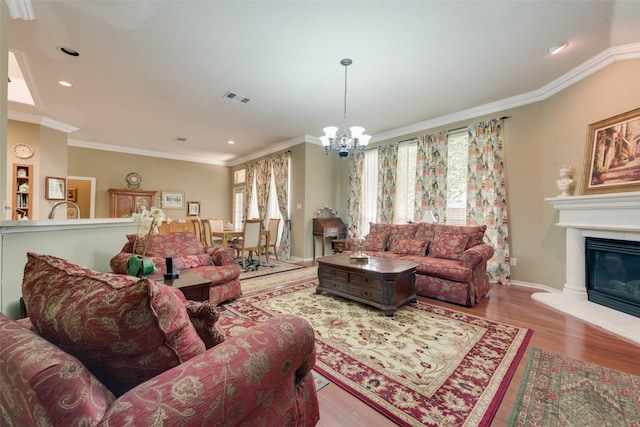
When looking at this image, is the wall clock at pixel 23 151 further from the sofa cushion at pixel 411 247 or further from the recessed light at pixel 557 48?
the recessed light at pixel 557 48

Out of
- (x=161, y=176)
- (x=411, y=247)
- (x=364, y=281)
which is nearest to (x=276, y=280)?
(x=364, y=281)

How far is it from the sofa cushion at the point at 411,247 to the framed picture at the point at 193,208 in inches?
253

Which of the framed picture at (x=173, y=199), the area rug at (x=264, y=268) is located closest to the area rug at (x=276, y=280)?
the area rug at (x=264, y=268)

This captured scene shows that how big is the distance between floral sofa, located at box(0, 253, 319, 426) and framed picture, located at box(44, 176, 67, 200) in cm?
579

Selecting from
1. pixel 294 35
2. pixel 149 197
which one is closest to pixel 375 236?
pixel 294 35

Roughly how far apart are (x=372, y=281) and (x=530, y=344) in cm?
144

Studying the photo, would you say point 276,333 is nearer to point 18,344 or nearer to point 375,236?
point 18,344

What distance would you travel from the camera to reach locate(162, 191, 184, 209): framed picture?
752 cm

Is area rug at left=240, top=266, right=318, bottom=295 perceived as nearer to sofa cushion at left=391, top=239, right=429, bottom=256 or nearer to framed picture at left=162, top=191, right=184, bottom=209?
sofa cushion at left=391, top=239, right=429, bottom=256

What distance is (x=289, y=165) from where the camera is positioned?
6.26m

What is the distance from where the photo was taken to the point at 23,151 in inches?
186

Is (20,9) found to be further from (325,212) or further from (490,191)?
(490,191)

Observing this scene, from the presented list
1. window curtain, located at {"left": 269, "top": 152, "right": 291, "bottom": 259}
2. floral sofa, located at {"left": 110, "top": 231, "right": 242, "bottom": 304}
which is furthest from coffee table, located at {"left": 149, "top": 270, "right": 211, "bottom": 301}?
window curtain, located at {"left": 269, "top": 152, "right": 291, "bottom": 259}

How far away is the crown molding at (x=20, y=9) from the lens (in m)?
2.05
